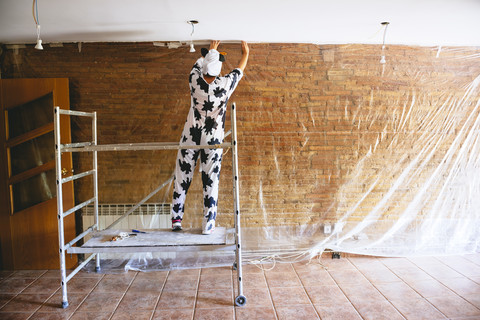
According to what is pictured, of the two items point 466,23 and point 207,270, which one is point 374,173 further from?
point 207,270

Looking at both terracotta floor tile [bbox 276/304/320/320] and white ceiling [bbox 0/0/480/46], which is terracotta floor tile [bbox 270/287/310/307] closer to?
terracotta floor tile [bbox 276/304/320/320]

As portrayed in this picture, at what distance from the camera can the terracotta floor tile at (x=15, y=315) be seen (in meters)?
2.61

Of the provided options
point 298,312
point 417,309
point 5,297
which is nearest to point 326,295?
point 298,312

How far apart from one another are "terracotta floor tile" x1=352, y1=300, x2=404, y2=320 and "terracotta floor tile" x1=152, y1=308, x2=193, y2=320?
4.41 ft

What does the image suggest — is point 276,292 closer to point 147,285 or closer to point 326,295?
point 326,295

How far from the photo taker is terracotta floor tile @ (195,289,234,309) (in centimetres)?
276

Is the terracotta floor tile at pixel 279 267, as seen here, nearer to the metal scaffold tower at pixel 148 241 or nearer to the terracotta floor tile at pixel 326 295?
the terracotta floor tile at pixel 326 295

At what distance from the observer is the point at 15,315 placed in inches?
104

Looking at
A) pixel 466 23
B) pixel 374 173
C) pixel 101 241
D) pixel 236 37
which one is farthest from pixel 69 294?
pixel 466 23

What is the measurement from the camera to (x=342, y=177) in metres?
3.73

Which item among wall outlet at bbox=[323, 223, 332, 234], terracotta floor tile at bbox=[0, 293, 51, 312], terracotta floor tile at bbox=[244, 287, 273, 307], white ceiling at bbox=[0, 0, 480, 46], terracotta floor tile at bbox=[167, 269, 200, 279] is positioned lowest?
terracotta floor tile at bbox=[244, 287, 273, 307]

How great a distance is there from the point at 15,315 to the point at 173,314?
126cm

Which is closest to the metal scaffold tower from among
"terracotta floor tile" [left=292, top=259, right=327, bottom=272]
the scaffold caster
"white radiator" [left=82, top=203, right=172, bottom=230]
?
the scaffold caster

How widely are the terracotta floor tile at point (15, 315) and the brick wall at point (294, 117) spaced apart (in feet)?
4.15
